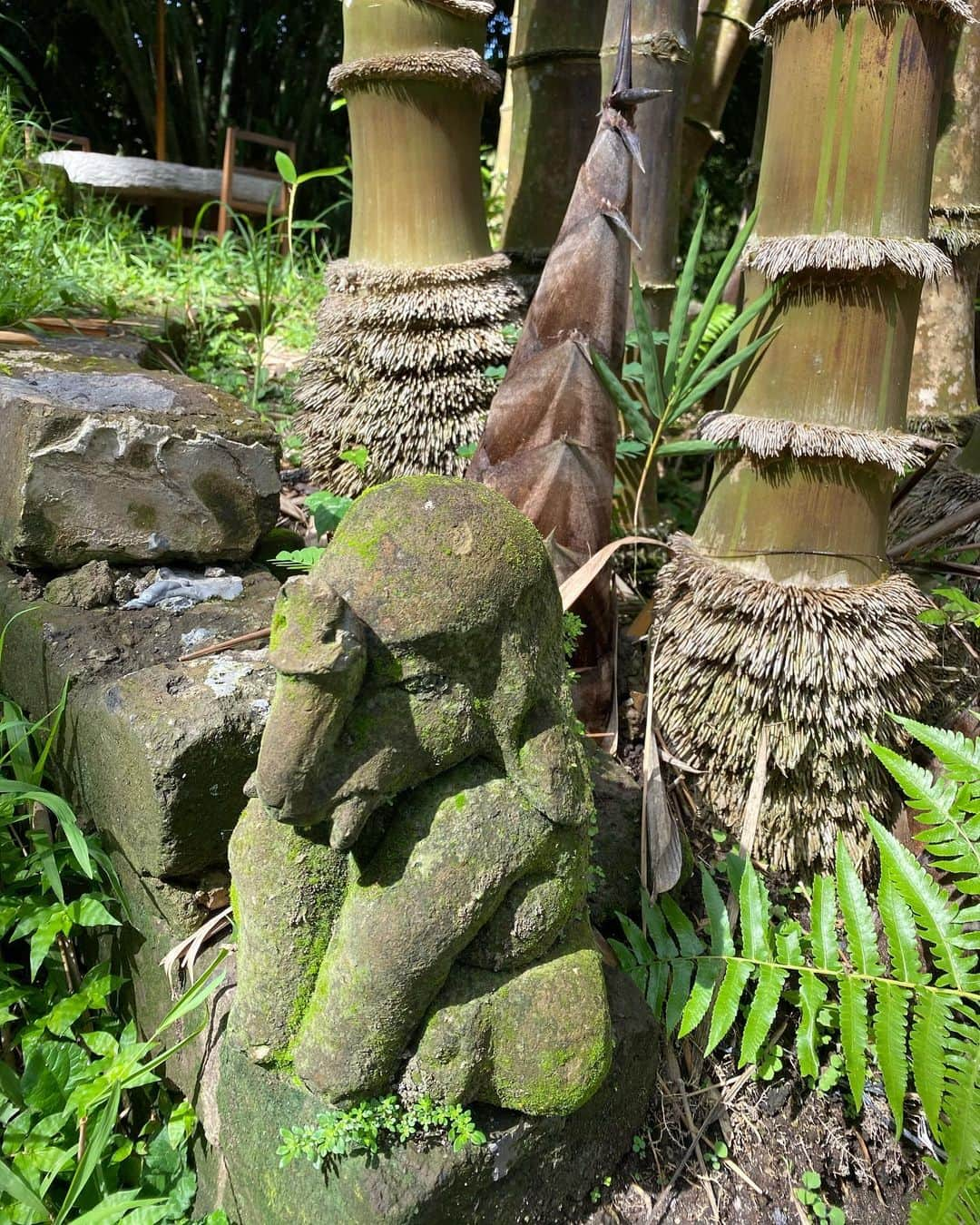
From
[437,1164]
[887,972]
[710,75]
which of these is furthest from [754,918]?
[710,75]

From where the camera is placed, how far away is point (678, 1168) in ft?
4.48

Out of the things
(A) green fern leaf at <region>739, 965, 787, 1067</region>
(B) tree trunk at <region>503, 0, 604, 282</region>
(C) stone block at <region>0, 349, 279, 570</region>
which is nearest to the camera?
(A) green fern leaf at <region>739, 965, 787, 1067</region>

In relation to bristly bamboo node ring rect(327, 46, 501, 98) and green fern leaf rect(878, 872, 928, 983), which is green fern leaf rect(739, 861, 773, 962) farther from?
bristly bamboo node ring rect(327, 46, 501, 98)

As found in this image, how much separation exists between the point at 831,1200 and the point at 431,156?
86.1 inches

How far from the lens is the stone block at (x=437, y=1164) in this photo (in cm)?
109

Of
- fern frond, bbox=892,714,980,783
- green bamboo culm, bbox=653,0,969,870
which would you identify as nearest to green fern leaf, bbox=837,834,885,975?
fern frond, bbox=892,714,980,783

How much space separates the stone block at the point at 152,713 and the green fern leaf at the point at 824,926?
86 centimetres

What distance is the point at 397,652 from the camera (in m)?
0.99

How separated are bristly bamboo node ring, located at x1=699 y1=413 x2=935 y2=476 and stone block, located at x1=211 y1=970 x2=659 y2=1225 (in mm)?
925

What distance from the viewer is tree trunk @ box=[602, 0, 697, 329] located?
2.16m

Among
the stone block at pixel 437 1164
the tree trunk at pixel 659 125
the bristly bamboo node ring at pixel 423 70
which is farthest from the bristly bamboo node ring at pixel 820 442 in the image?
the bristly bamboo node ring at pixel 423 70

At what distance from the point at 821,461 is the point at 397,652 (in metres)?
0.99

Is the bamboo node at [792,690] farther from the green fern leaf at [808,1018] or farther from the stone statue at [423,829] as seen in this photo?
the stone statue at [423,829]

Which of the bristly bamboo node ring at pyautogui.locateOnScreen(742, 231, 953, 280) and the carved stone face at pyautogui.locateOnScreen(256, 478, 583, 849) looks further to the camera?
the bristly bamboo node ring at pyautogui.locateOnScreen(742, 231, 953, 280)
